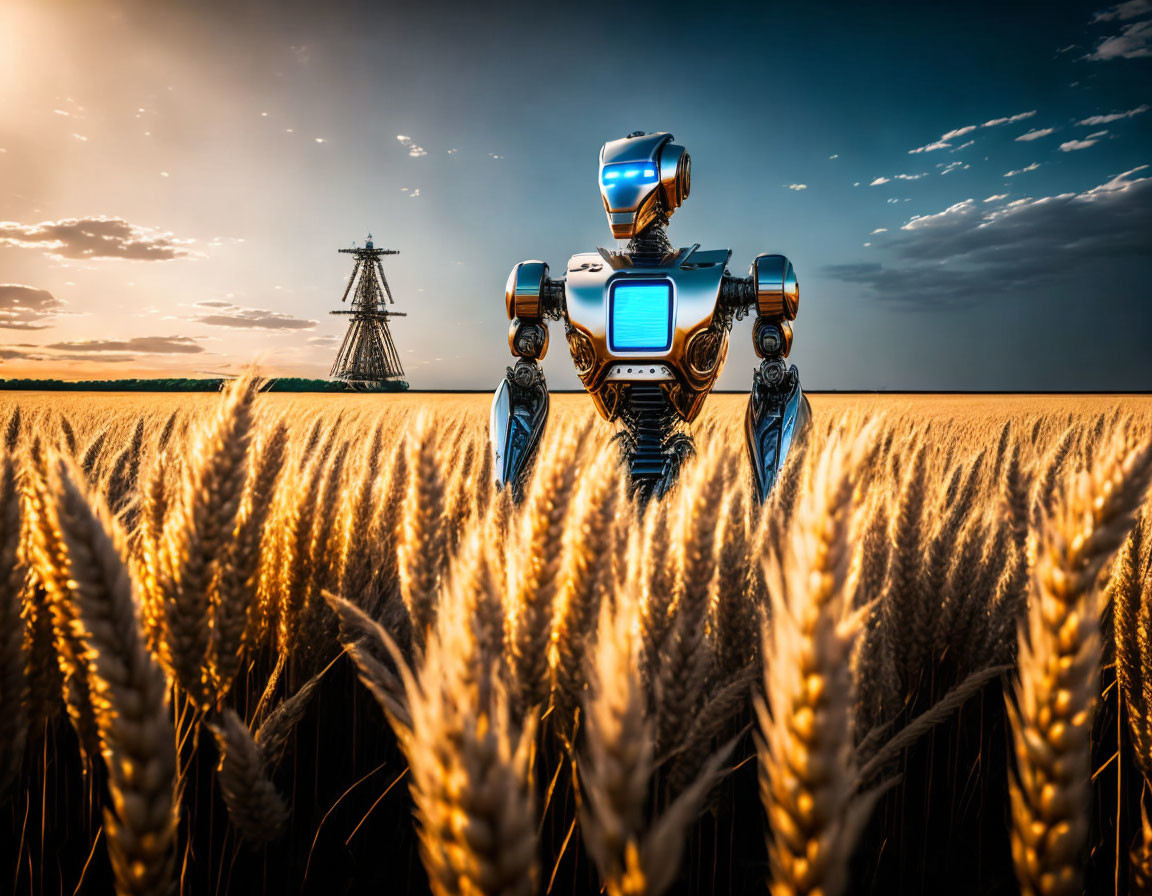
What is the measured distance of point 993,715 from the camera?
4.18ft

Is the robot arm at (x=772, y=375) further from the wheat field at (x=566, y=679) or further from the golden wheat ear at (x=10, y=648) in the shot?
the golden wheat ear at (x=10, y=648)

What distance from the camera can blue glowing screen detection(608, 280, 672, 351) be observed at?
2830mm

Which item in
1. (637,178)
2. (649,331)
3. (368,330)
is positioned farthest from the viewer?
(368,330)

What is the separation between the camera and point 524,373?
3068mm

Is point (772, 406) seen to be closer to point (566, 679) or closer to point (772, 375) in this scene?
point (772, 375)

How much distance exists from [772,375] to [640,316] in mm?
697

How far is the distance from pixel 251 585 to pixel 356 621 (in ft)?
0.50

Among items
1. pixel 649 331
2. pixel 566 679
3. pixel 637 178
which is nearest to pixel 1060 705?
pixel 566 679

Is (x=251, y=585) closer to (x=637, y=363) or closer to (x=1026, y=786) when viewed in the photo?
(x=1026, y=786)

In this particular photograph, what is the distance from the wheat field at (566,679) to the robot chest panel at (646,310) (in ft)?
4.74

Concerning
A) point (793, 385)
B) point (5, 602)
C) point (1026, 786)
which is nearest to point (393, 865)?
point (5, 602)

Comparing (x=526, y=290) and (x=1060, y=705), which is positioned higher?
(x=526, y=290)

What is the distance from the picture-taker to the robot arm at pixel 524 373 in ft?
9.86

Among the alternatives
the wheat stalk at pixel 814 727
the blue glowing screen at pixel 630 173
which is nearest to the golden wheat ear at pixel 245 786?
the wheat stalk at pixel 814 727
